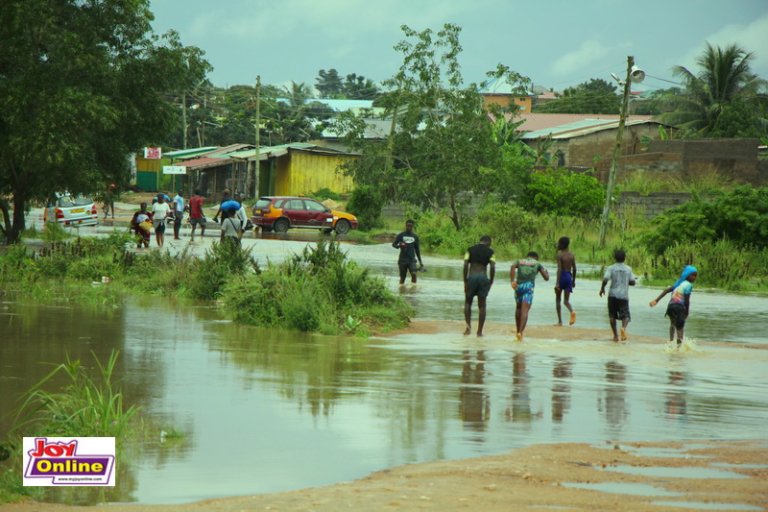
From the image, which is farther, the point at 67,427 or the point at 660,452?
the point at 660,452

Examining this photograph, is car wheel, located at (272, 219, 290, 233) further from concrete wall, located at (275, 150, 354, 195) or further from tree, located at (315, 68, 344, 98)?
tree, located at (315, 68, 344, 98)

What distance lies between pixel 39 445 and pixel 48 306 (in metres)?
11.7

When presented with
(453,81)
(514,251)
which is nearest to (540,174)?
(453,81)

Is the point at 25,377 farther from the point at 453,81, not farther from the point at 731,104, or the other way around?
the point at 731,104

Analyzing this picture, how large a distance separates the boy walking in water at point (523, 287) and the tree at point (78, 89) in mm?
12528

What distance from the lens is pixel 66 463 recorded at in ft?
25.7

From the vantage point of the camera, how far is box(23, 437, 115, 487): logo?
302 inches

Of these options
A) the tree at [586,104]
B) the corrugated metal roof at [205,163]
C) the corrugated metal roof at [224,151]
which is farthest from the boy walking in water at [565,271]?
the tree at [586,104]

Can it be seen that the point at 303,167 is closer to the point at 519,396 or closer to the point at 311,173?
the point at 311,173

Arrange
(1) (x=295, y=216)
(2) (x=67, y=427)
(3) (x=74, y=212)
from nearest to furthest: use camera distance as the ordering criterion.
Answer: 1. (2) (x=67, y=427)
2. (3) (x=74, y=212)
3. (1) (x=295, y=216)

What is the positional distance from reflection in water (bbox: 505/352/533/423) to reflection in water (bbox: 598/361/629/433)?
77 centimetres

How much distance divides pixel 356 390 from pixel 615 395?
2.86 meters

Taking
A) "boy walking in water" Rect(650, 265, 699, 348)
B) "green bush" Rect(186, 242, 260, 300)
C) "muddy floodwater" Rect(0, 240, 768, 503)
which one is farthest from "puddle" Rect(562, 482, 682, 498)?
"green bush" Rect(186, 242, 260, 300)

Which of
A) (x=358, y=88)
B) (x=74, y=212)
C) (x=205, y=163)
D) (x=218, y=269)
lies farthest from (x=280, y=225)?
(x=358, y=88)
